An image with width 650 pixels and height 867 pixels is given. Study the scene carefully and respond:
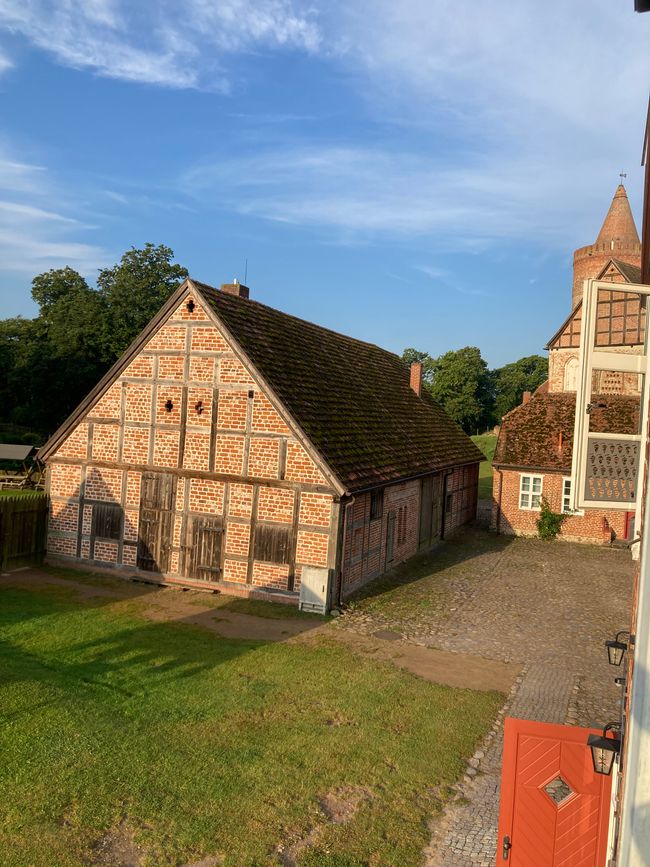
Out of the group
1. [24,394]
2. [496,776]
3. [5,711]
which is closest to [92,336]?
[24,394]

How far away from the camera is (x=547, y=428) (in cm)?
2805

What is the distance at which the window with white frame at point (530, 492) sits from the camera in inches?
1048

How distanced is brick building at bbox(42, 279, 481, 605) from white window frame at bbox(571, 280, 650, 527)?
1001cm

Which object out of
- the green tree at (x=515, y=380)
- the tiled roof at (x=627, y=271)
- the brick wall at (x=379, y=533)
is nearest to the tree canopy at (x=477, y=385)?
the green tree at (x=515, y=380)

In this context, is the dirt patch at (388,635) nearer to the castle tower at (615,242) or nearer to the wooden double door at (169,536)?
the wooden double door at (169,536)

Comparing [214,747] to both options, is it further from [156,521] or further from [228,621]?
[156,521]

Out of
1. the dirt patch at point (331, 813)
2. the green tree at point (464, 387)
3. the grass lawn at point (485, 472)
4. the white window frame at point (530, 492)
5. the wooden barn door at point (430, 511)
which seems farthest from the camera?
the green tree at point (464, 387)

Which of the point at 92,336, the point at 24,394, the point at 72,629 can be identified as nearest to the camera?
the point at 72,629

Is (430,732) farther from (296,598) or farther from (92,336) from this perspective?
(92,336)

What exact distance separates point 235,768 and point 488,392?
86.6 meters

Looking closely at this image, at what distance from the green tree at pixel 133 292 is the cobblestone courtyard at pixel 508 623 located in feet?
125

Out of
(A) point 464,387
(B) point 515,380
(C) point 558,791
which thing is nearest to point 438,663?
(C) point 558,791

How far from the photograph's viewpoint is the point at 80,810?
7.00 metres

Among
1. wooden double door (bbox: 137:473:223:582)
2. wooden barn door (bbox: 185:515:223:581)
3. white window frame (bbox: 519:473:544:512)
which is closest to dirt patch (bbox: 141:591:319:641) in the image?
wooden barn door (bbox: 185:515:223:581)
